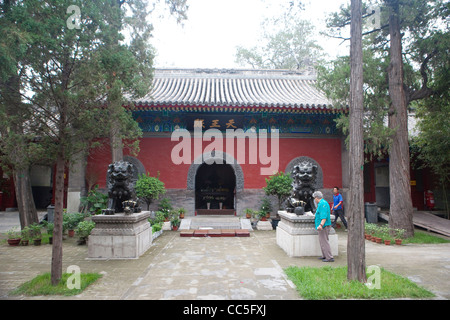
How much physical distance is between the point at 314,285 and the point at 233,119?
316 inches

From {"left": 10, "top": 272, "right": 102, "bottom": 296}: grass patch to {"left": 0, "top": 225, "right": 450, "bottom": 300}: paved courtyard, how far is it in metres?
0.11

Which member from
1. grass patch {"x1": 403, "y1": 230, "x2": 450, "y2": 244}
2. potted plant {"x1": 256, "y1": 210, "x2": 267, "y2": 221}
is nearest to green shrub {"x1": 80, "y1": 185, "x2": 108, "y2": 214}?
potted plant {"x1": 256, "y1": 210, "x2": 267, "y2": 221}

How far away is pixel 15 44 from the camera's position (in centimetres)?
427

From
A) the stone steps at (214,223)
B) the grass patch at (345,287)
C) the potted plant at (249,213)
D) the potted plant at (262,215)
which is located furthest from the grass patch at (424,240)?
the potted plant at (249,213)

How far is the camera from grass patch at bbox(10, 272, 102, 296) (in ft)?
13.0

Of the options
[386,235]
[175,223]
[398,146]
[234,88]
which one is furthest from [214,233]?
[234,88]

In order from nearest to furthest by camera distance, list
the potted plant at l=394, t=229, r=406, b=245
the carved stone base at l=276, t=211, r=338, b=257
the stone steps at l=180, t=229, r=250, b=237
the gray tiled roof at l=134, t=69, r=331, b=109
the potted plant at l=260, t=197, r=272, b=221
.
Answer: the carved stone base at l=276, t=211, r=338, b=257
the potted plant at l=394, t=229, r=406, b=245
the stone steps at l=180, t=229, r=250, b=237
the potted plant at l=260, t=197, r=272, b=221
the gray tiled roof at l=134, t=69, r=331, b=109

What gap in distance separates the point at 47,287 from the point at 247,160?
8.29 metres

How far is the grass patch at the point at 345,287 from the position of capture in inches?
151

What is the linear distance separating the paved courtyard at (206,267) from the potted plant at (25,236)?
12.7 inches

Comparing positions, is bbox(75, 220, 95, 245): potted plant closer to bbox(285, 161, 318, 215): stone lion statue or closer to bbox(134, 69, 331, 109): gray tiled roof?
bbox(134, 69, 331, 109): gray tiled roof

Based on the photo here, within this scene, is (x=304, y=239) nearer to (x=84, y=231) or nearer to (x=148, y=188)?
(x=84, y=231)

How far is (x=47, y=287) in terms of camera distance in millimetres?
4082
